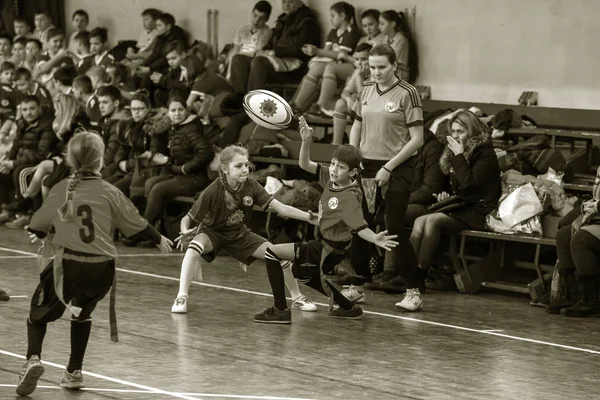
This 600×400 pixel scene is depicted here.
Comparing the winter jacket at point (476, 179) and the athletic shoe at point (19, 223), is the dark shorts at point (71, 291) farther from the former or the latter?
the athletic shoe at point (19, 223)

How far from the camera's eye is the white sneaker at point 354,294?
10578 millimetres

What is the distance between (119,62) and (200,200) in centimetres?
873

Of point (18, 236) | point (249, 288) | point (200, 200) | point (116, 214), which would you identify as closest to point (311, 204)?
point (249, 288)

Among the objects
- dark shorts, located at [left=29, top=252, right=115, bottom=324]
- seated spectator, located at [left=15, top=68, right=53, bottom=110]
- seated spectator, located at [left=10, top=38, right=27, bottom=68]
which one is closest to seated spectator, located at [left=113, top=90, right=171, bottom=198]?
seated spectator, located at [left=15, top=68, right=53, bottom=110]

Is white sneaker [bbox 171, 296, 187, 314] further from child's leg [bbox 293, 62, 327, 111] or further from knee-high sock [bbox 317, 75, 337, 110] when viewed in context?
child's leg [bbox 293, 62, 327, 111]

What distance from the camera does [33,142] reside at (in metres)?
16.2

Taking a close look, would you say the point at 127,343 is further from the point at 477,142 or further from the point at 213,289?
the point at 477,142

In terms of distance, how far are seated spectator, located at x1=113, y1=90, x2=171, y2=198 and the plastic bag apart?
4.49 metres

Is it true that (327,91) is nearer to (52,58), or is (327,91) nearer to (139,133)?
(139,133)

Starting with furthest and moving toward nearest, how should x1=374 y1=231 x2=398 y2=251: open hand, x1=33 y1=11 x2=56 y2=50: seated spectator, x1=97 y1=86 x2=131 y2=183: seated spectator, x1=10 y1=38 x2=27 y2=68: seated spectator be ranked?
x1=33 y1=11 x2=56 y2=50: seated spectator → x1=10 y1=38 x2=27 y2=68: seated spectator → x1=97 y1=86 x2=131 y2=183: seated spectator → x1=374 y1=231 x2=398 y2=251: open hand

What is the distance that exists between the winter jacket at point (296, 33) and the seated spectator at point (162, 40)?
1.69 m

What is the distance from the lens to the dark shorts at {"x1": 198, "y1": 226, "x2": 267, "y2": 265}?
397 inches

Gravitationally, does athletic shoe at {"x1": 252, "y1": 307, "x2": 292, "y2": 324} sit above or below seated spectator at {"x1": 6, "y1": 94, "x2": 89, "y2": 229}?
below

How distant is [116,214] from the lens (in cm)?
734
